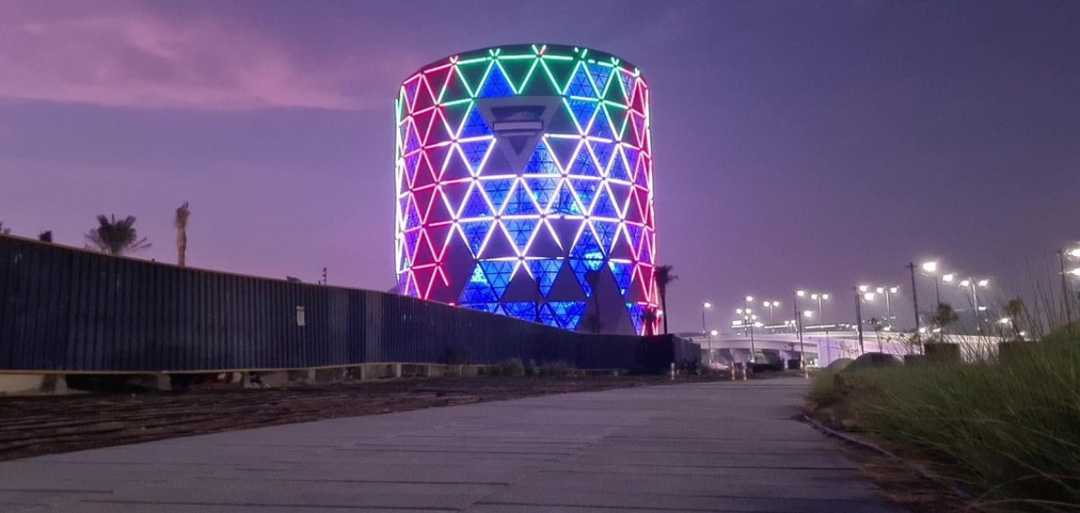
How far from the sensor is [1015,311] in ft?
18.7

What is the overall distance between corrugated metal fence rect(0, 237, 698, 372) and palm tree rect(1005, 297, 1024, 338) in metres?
15.5

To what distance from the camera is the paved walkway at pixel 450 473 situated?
15.4ft

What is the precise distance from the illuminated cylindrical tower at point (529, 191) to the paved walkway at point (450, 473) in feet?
244

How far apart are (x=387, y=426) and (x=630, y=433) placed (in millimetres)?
2759

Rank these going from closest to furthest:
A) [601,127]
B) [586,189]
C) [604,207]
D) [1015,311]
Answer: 1. [1015,311]
2. [586,189]
3. [604,207]
4. [601,127]

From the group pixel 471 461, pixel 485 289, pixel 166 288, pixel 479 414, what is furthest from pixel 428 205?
pixel 471 461

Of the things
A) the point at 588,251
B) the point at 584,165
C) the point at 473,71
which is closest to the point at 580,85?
the point at 584,165

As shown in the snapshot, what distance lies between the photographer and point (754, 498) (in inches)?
196

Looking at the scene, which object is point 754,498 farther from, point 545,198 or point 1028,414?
point 545,198

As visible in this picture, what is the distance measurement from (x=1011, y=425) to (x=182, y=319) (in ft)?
62.3

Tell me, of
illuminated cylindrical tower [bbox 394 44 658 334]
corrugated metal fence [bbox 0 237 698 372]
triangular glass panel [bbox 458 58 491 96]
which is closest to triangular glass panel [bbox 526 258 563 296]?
illuminated cylindrical tower [bbox 394 44 658 334]

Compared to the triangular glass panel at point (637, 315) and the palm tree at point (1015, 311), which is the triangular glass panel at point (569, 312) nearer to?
the triangular glass panel at point (637, 315)

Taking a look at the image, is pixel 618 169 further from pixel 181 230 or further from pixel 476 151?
pixel 181 230

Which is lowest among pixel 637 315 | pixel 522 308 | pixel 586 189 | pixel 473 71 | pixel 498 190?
pixel 637 315
